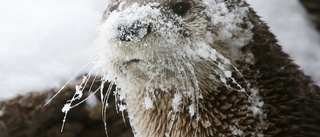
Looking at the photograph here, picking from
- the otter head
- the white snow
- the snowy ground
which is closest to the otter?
the otter head

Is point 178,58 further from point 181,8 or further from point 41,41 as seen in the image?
point 41,41

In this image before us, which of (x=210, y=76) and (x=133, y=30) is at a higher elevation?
(x=133, y=30)

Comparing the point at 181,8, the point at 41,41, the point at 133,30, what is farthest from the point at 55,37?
the point at 133,30

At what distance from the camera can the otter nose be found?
2.23 m

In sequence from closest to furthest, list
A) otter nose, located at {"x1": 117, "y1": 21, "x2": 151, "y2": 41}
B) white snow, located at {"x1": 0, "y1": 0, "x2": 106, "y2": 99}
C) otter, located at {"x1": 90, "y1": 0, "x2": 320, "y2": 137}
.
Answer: otter nose, located at {"x1": 117, "y1": 21, "x2": 151, "y2": 41}, otter, located at {"x1": 90, "y1": 0, "x2": 320, "y2": 137}, white snow, located at {"x1": 0, "y1": 0, "x2": 106, "y2": 99}

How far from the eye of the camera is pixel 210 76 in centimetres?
254

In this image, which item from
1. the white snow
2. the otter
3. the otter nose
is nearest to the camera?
the otter nose

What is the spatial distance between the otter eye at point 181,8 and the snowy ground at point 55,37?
1121 millimetres

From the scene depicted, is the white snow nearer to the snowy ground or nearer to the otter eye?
the snowy ground

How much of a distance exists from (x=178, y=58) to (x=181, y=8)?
211 millimetres

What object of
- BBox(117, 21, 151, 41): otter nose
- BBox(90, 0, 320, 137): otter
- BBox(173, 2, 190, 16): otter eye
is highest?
BBox(117, 21, 151, 41): otter nose

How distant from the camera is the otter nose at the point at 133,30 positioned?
2234mm

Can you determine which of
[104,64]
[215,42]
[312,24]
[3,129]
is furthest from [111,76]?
[312,24]

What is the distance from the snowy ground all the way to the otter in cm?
101
